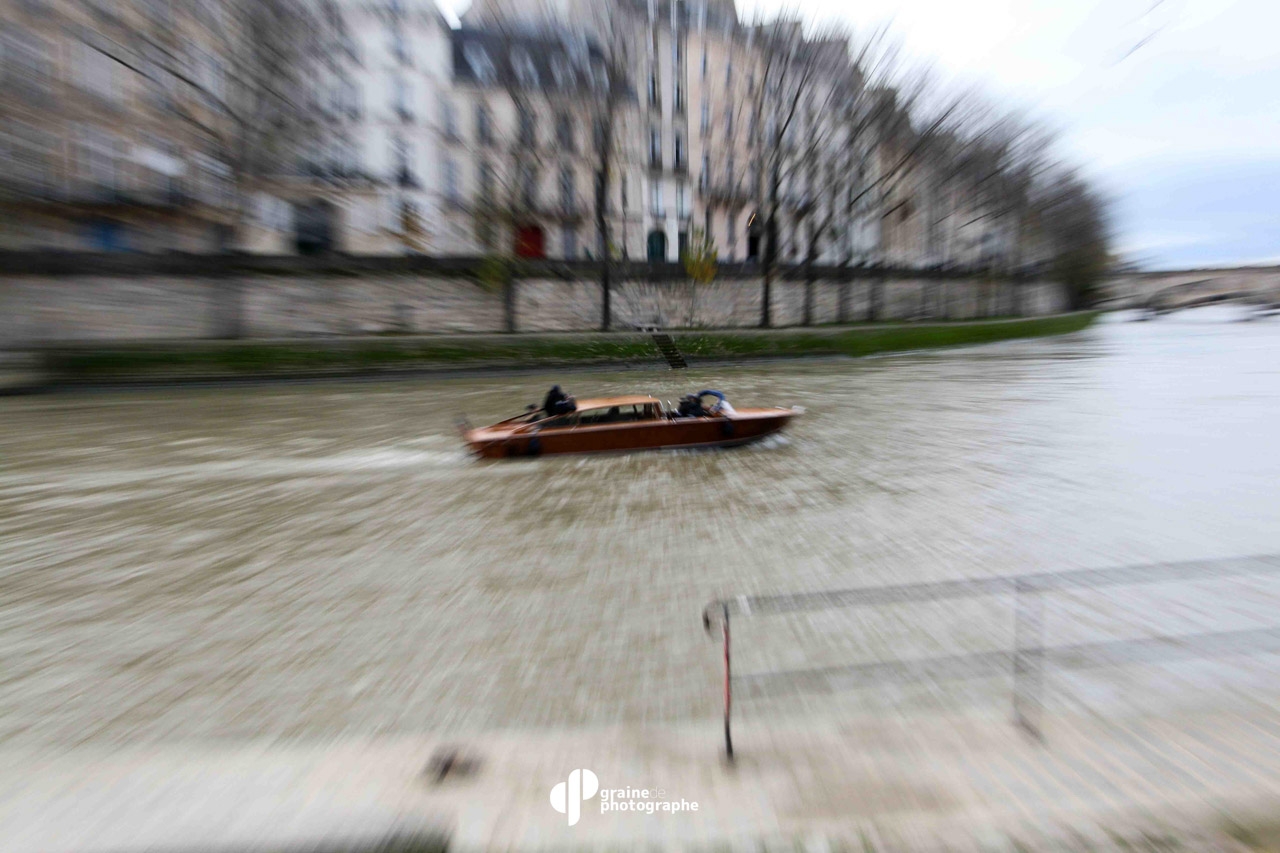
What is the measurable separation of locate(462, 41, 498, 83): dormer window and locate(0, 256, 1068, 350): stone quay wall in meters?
8.56

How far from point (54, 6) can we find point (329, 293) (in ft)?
42.9

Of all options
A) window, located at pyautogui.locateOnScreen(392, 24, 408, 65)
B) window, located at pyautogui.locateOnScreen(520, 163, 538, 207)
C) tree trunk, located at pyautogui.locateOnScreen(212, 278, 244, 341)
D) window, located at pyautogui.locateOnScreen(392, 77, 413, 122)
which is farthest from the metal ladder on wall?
window, located at pyautogui.locateOnScreen(392, 24, 408, 65)

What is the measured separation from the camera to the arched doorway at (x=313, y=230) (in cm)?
4678

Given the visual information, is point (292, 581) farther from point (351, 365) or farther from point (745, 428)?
point (351, 365)

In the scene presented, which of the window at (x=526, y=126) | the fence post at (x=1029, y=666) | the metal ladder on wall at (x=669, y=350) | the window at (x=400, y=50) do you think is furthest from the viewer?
the window at (x=400, y=50)

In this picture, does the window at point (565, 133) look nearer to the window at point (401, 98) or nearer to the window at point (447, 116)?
the window at point (447, 116)

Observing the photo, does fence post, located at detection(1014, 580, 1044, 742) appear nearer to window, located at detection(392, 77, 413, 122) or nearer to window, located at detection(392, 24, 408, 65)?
window, located at detection(392, 24, 408, 65)

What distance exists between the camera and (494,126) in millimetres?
38406

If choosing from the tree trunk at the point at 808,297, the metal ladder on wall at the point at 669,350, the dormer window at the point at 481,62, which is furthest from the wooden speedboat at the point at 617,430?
the tree trunk at the point at 808,297

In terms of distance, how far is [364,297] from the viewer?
122 ft

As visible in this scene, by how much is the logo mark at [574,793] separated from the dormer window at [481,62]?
3714 cm

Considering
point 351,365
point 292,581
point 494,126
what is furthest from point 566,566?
point 494,126

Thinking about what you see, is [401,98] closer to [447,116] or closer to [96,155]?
[447,116]

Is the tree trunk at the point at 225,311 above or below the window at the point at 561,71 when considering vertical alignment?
below
